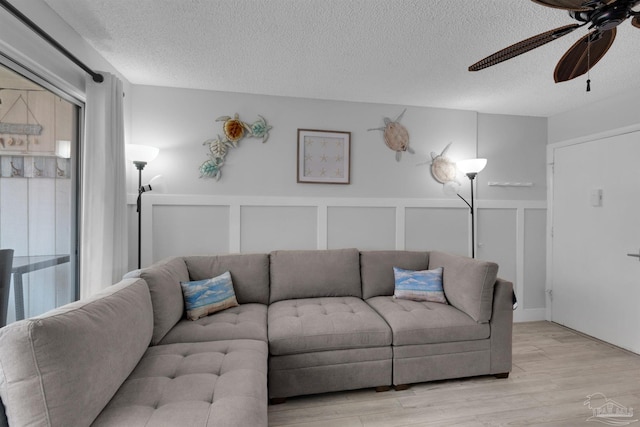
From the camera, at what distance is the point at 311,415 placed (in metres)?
1.83

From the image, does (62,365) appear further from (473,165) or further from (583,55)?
(473,165)

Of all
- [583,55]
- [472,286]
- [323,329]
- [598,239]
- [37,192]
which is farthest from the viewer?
[598,239]

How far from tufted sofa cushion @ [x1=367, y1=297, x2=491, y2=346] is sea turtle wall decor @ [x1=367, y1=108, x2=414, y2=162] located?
5.24ft

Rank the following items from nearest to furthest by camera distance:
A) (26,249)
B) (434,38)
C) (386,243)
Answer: (26,249) → (434,38) → (386,243)

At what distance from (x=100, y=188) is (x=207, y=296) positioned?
1029 mm

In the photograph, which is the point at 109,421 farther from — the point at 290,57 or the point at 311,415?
the point at 290,57

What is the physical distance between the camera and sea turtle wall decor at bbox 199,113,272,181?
2.82 m

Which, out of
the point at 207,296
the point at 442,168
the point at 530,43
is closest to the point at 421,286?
the point at 442,168

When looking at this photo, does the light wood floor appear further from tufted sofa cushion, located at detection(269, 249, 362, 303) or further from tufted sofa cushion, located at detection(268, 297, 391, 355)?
tufted sofa cushion, located at detection(269, 249, 362, 303)

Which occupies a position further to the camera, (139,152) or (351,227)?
(351,227)

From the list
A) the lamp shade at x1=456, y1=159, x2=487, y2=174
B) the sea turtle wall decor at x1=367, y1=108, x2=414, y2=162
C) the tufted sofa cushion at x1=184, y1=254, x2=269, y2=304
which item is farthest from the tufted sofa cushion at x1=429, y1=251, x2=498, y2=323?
the tufted sofa cushion at x1=184, y1=254, x2=269, y2=304

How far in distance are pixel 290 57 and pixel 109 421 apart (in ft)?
7.47

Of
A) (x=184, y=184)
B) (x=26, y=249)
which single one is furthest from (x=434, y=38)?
(x=26, y=249)

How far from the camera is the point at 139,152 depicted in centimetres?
240
